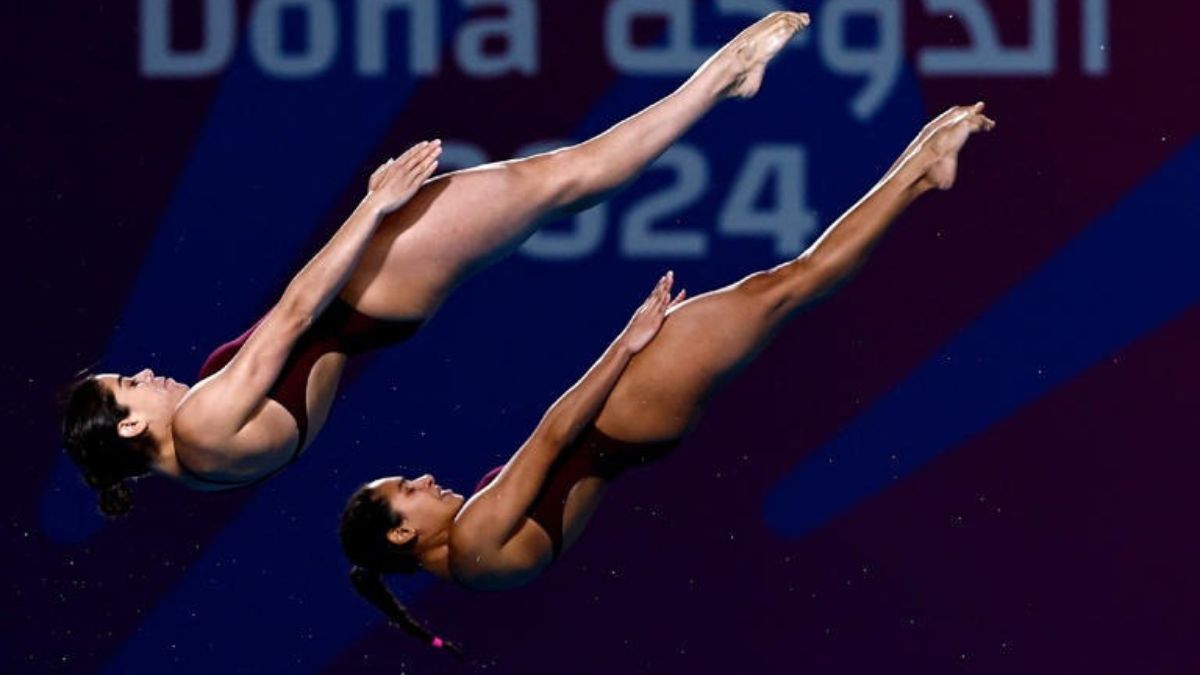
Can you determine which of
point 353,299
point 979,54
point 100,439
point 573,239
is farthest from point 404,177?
point 979,54

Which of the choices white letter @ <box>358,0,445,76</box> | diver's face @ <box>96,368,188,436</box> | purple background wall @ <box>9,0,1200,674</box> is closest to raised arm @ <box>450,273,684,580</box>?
diver's face @ <box>96,368,188,436</box>

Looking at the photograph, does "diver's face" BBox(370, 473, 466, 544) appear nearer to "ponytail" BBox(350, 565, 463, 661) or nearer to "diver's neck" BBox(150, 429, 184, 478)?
"ponytail" BBox(350, 565, 463, 661)

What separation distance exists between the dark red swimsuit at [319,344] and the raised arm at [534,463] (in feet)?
1.31

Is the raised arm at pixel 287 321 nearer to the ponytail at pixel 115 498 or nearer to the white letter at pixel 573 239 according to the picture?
the ponytail at pixel 115 498

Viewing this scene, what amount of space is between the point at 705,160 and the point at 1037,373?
112 cm

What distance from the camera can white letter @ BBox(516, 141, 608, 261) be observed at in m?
6.60

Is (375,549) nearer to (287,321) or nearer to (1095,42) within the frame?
(287,321)

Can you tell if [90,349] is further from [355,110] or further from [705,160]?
[705,160]

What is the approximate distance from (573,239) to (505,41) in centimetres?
60

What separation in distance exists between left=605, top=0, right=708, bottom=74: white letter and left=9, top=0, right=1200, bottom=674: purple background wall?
0.04 feet

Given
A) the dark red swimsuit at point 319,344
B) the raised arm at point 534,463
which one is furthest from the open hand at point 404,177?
the raised arm at point 534,463

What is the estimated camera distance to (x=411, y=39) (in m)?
6.60

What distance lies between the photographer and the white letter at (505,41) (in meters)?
6.59

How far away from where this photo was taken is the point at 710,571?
6.53 metres
